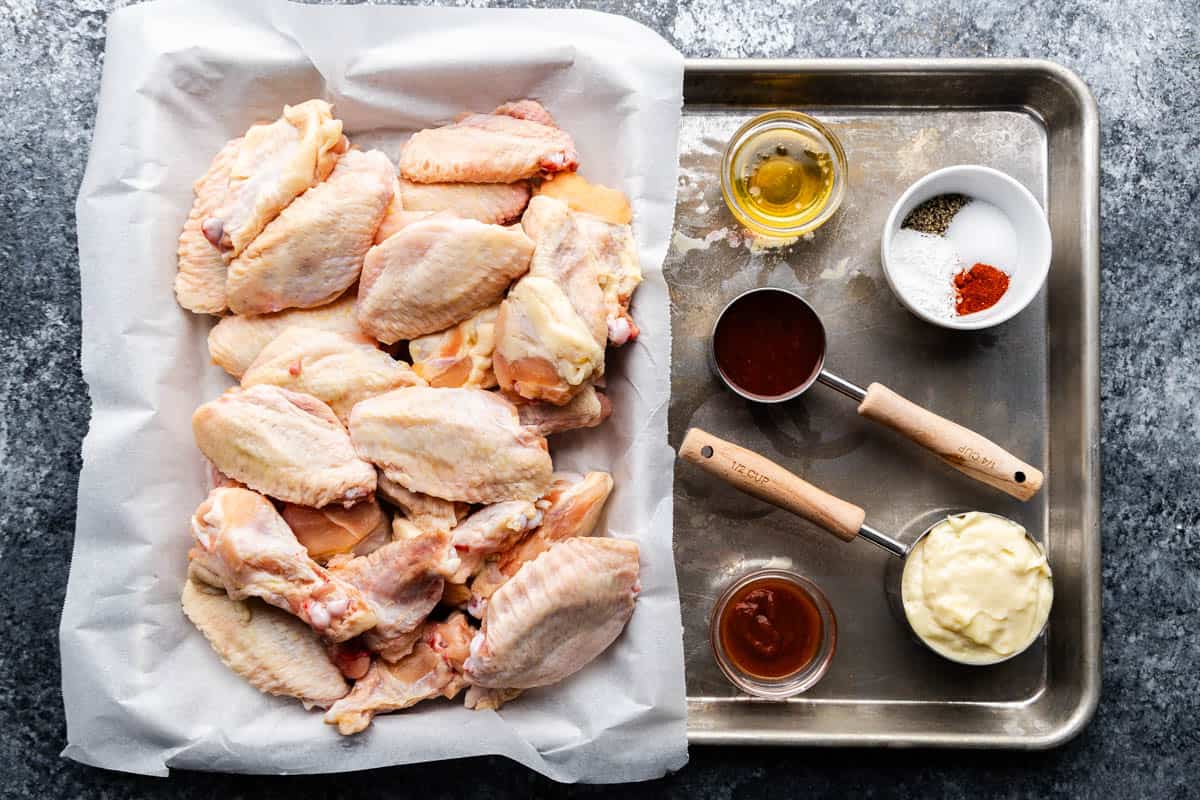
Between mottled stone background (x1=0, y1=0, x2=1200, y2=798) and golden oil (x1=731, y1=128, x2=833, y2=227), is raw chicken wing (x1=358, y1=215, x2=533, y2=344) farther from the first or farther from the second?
mottled stone background (x1=0, y1=0, x2=1200, y2=798)

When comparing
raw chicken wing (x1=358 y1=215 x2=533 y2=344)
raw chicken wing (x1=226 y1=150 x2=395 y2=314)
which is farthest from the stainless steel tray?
raw chicken wing (x1=226 y1=150 x2=395 y2=314)

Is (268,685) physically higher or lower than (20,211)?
lower

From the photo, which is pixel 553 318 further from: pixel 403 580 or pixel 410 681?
pixel 410 681

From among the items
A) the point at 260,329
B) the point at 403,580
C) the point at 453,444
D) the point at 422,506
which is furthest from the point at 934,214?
the point at 260,329

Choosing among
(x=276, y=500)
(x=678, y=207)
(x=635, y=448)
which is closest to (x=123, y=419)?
(x=276, y=500)

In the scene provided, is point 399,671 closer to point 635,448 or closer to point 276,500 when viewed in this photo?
point 276,500
